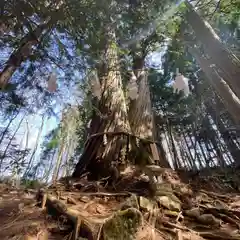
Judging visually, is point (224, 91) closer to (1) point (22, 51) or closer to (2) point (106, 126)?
(2) point (106, 126)

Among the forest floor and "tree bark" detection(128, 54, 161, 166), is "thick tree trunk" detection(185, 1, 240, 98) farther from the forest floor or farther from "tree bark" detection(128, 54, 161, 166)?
the forest floor

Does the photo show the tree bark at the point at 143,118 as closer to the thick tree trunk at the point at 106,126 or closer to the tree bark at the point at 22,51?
the thick tree trunk at the point at 106,126

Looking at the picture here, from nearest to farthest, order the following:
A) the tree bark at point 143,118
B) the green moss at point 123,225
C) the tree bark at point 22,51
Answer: the green moss at point 123,225 < the tree bark at point 22,51 < the tree bark at point 143,118

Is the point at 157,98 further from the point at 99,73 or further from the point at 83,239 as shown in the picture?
the point at 83,239

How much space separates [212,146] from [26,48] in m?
4.96

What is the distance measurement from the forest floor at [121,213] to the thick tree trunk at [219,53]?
1.44 m

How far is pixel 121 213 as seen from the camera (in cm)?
141

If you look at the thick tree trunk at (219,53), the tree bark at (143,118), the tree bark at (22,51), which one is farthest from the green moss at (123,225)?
the tree bark at (22,51)

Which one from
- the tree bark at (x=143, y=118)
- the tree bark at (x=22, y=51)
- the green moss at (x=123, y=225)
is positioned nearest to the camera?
the green moss at (x=123, y=225)

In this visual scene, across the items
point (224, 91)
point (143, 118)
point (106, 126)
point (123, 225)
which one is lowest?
point (123, 225)

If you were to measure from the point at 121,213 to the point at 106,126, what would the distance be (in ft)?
7.09

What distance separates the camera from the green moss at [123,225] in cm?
135

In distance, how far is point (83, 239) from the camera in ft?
4.39

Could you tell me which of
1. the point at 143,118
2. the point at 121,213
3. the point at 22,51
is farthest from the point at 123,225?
the point at 143,118
